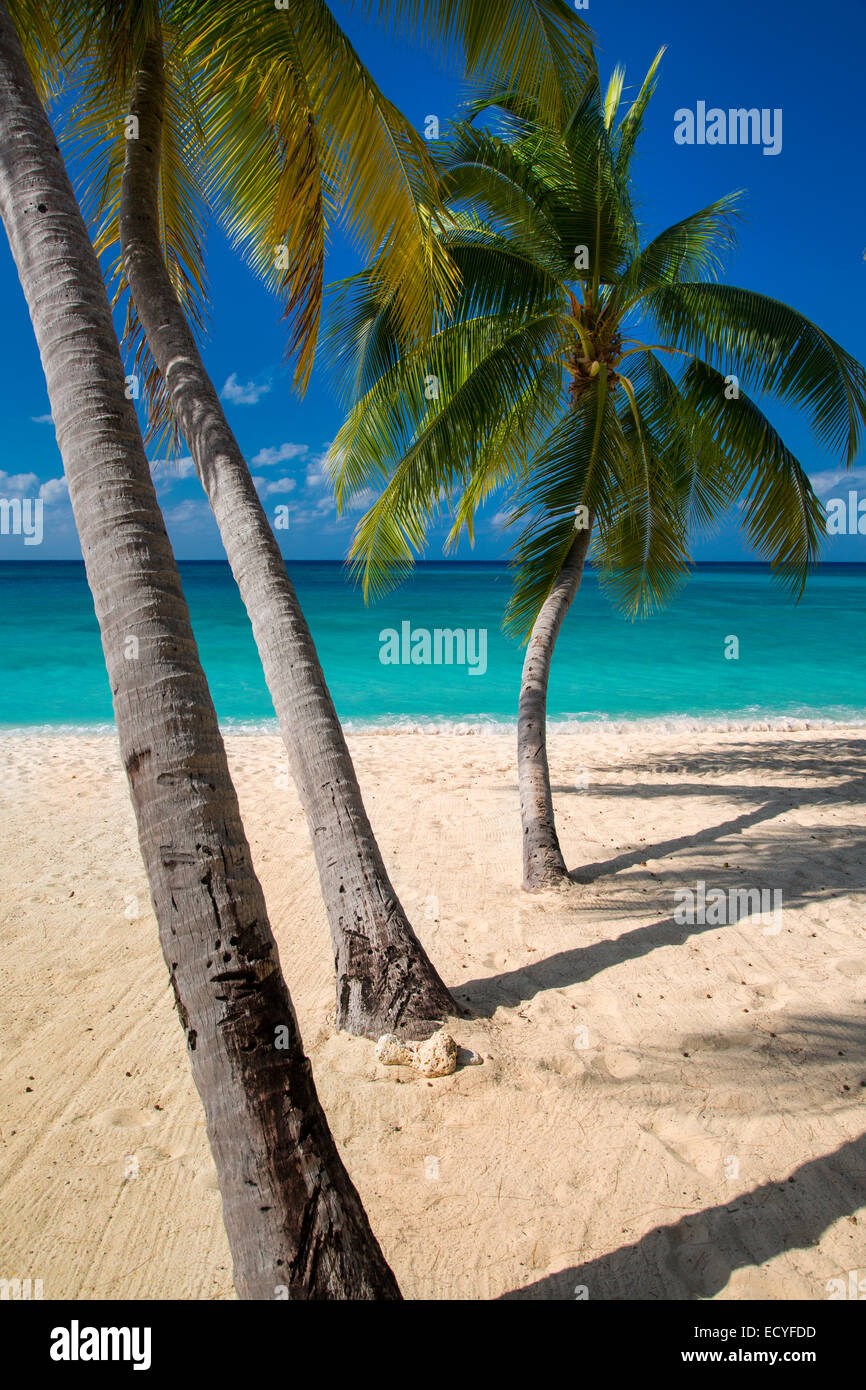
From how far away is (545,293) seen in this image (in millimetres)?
6797

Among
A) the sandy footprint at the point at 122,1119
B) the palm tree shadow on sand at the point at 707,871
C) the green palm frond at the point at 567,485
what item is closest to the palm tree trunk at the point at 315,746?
the palm tree shadow on sand at the point at 707,871

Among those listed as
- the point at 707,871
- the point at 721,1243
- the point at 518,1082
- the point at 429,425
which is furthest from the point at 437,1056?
the point at 429,425

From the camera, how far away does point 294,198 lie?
4.56m

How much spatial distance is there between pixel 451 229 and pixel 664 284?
2100 millimetres

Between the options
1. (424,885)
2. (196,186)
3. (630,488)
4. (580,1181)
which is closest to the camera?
(580,1181)

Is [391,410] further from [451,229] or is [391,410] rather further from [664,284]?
[664,284]

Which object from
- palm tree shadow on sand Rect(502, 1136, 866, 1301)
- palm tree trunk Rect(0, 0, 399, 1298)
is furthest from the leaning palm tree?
palm tree trunk Rect(0, 0, 399, 1298)

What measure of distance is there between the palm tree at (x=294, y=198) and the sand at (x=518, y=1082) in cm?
70

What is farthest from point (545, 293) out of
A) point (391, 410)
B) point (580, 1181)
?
point (580, 1181)

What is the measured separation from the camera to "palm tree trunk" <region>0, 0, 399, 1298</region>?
208 centimetres

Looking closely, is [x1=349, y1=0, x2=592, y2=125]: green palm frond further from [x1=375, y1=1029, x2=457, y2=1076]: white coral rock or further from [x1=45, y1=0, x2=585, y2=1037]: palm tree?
[x1=375, y1=1029, x2=457, y2=1076]: white coral rock

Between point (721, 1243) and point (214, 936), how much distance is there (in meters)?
2.20

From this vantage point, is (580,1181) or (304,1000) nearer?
(580,1181)

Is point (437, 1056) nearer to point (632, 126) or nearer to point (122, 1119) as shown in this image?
point (122, 1119)
